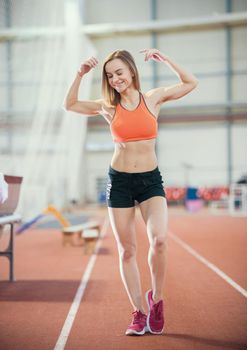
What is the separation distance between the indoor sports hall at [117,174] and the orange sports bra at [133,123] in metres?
0.01

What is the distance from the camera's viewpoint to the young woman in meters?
2.62

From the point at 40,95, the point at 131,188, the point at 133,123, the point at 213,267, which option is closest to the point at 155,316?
the point at 131,188

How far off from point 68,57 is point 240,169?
1116 centimetres

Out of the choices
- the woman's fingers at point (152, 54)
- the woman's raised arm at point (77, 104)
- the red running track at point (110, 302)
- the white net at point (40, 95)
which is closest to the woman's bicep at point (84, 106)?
the woman's raised arm at point (77, 104)

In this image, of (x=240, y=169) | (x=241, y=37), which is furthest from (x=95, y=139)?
(x=241, y=37)

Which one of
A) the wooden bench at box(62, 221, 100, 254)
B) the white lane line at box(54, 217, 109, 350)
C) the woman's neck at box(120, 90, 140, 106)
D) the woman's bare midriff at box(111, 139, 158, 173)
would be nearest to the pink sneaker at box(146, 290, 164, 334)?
the white lane line at box(54, 217, 109, 350)

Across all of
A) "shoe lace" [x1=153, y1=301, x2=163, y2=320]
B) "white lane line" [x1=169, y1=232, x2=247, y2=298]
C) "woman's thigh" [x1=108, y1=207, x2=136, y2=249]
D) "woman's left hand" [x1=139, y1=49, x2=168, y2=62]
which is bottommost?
"white lane line" [x1=169, y1=232, x2=247, y2=298]

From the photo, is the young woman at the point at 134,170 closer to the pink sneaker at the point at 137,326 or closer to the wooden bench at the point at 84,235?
the pink sneaker at the point at 137,326

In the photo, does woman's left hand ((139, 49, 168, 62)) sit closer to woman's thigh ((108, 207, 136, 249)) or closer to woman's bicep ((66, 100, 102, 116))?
woman's bicep ((66, 100, 102, 116))

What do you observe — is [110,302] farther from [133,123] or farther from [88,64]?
[88,64]

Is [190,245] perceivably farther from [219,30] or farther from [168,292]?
A: [219,30]

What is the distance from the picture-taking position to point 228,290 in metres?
3.95

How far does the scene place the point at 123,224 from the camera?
8.72 feet

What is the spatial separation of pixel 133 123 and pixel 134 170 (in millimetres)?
305
